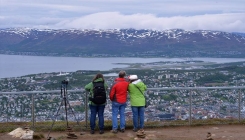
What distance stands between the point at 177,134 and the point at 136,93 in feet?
5.48

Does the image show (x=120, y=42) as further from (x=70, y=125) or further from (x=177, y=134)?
(x=177, y=134)

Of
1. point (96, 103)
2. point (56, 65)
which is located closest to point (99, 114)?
point (96, 103)

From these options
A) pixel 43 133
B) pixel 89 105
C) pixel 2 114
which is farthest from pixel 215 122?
pixel 2 114

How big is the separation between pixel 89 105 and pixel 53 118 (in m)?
1.25

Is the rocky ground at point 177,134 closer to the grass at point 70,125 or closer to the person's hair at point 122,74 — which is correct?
the grass at point 70,125

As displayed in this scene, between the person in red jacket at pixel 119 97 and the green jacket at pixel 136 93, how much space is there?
171mm

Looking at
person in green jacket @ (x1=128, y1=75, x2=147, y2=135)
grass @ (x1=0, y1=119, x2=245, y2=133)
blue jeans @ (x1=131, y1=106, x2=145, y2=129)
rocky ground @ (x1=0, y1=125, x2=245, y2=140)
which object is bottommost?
rocky ground @ (x1=0, y1=125, x2=245, y2=140)

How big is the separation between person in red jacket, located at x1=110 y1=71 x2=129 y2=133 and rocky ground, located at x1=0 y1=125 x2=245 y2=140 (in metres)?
0.44

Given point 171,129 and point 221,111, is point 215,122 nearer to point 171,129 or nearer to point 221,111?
point 221,111

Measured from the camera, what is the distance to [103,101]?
1235 cm

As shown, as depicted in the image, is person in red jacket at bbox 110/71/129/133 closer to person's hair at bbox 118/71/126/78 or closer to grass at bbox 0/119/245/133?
person's hair at bbox 118/71/126/78

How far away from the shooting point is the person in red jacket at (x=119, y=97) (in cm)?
1249

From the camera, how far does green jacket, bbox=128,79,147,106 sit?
12641 millimetres

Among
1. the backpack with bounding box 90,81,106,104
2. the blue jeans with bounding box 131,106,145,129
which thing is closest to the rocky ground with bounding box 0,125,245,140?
the blue jeans with bounding box 131,106,145,129
